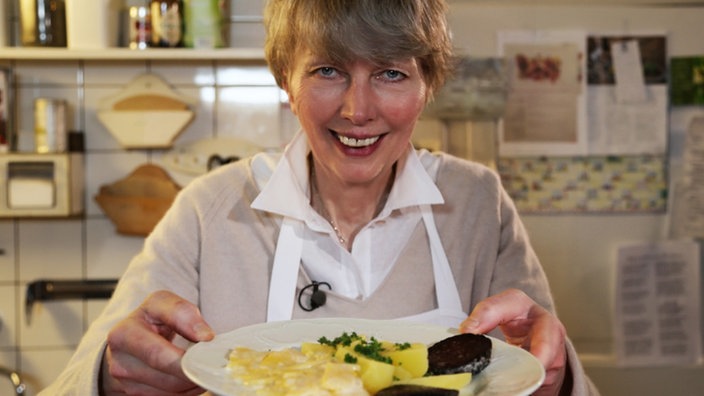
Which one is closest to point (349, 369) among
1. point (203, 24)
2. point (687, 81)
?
point (203, 24)

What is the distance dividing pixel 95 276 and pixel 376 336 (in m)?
1.65

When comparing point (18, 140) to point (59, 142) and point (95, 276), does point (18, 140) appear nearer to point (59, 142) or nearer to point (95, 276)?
point (59, 142)

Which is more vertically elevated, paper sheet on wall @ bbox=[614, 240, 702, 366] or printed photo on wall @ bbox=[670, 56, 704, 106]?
printed photo on wall @ bbox=[670, 56, 704, 106]

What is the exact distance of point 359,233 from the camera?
1.40 meters

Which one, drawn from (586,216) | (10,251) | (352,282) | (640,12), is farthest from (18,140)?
(640,12)

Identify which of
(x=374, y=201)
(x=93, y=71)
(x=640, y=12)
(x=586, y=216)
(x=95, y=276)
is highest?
(x=640, y=12)

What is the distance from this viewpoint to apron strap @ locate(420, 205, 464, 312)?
1.38 metres

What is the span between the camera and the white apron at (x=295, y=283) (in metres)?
1.35

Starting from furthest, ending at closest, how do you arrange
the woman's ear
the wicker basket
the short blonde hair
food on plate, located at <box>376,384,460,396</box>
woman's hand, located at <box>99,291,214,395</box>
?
the wicker basket, the woman's ear, the short blonde hair, woman's hand, located at <box>99,291,214,395</box>, food on plate, located at <box>376,384,460,396</box>

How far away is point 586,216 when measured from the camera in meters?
2.45

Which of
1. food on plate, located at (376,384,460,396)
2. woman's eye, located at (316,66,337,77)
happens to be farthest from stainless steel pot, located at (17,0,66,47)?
food on plate, located at (376,384,460,396)

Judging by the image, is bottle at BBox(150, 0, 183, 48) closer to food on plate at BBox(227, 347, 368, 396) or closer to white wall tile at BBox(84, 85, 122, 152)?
white wall tile at BBox(84, 85, 122, 152)

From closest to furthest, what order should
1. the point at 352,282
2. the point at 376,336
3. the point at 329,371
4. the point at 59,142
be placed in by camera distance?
1. the point at 329,371
2. the point at 376,336
3. the point at 352,282
4. the point at 59,142

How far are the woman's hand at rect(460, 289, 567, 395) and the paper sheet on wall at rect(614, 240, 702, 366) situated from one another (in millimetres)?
1382
